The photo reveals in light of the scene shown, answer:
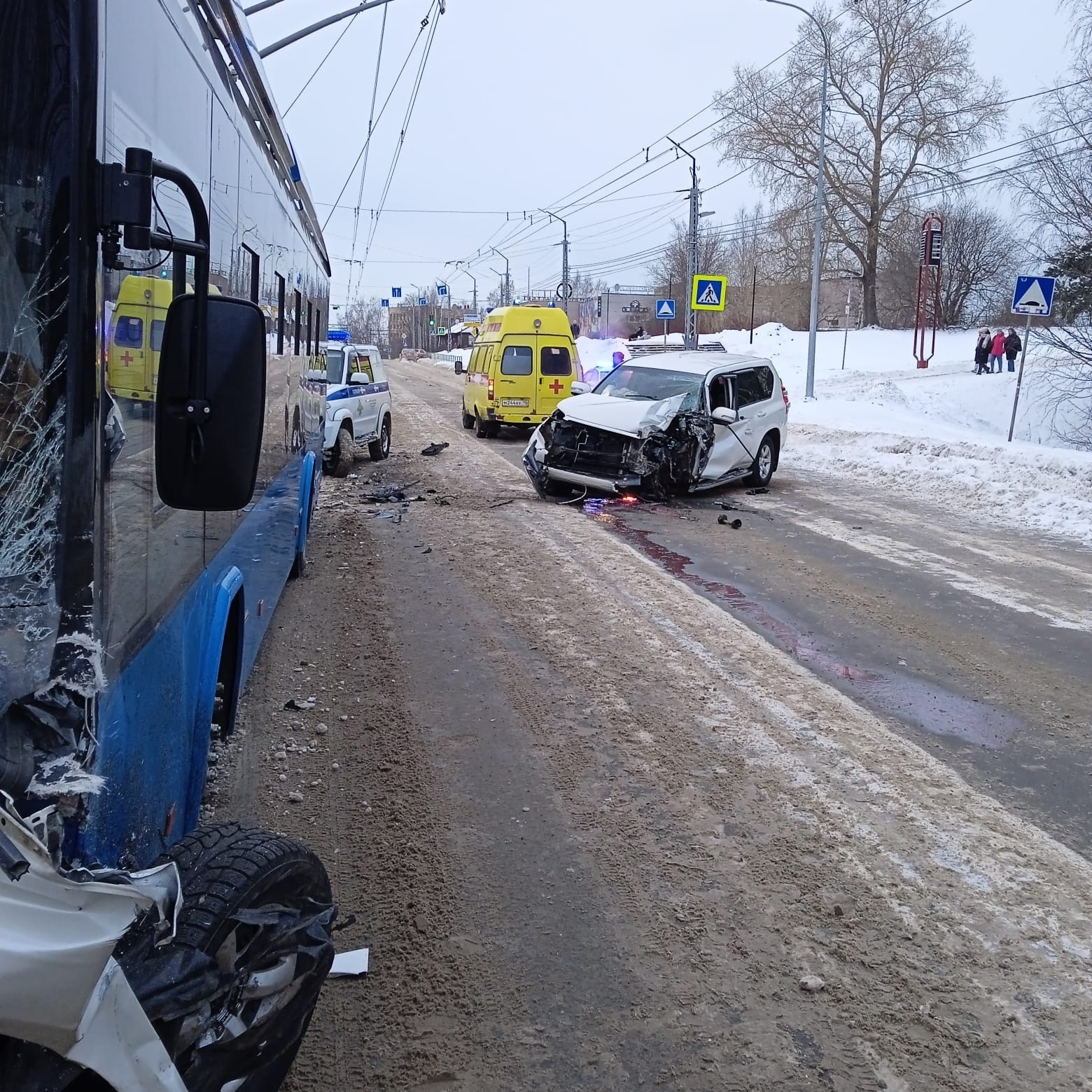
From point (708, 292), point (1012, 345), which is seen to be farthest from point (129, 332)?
point (1012, 345)

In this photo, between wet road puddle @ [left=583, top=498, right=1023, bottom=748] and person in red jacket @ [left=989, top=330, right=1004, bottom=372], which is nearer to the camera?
wet road puddle @ [left=583, top=498, right=1023, bottom=748]

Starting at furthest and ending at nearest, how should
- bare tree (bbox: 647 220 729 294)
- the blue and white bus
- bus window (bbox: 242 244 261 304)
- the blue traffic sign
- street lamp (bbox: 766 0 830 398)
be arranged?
1. bare tree (bbox: 647 220 729 294)
2. street lamp (bbox: 766 0 830 398)
3. the blue traffic sign
4. bus window (bbox: 242 244 261 304)
5. the blue and white bus

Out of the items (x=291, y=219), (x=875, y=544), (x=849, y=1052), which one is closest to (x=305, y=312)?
(x=291, y=219)

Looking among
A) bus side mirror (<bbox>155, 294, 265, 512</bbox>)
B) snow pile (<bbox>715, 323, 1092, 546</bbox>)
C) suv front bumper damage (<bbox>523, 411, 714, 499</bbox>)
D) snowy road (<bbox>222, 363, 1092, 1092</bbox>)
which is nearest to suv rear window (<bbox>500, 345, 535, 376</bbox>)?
snow pile (<bbox>715, 323, 1092, 546</bbox>)

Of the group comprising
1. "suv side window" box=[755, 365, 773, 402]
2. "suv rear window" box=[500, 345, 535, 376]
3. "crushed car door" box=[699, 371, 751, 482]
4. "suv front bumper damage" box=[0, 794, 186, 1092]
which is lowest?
"suv front bumper damage" box=[0, 794, 186, 1092]

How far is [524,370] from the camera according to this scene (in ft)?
72.2

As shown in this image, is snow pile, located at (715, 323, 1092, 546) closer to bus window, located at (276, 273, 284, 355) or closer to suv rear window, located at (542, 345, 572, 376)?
suv rear window, located at (542, 345, 572, 376)

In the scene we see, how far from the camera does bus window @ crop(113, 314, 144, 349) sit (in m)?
2.15

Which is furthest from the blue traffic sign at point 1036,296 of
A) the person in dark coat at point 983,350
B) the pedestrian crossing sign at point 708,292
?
the person in dark coat at point 983,350

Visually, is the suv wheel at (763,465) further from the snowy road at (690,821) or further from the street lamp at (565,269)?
the street lamp at (565,269)

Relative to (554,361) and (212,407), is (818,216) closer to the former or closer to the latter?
(554,361)

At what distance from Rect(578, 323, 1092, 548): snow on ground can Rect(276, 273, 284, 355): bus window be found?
8583 mm

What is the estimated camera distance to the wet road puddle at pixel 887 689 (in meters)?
5.55

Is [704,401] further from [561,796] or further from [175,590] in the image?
[175,590]
